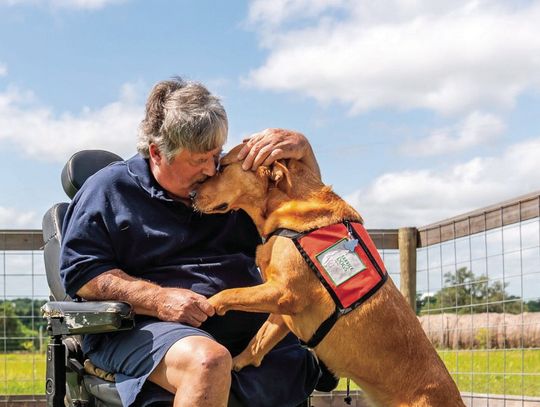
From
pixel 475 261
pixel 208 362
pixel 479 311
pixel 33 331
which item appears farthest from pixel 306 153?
pixel 33 331

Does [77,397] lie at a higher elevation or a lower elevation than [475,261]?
lower

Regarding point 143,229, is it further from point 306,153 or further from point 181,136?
point 306,153

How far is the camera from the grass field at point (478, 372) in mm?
4973

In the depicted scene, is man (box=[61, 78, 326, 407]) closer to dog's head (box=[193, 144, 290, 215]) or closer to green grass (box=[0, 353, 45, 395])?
dog's head (box=[193, 144, 290, 215])

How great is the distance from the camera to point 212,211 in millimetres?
3102

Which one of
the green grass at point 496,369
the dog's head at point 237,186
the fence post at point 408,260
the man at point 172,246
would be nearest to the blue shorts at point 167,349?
the man at point 172,246

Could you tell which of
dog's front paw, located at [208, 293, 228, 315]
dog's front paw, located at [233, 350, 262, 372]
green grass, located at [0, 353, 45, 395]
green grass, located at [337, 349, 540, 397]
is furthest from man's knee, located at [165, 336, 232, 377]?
green grass, located at [0, 353, 45, 395]

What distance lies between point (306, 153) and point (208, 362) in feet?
3.53

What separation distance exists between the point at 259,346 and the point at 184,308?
1.24ft

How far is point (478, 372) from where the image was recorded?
5020 millimetres

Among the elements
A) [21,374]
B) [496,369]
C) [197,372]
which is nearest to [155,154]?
[197,372]

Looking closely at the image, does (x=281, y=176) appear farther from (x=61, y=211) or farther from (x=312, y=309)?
(x=61, y=211)

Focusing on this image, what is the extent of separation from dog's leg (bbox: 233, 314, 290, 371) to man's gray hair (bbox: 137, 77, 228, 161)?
732mm

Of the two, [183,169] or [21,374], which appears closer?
[183,169]
